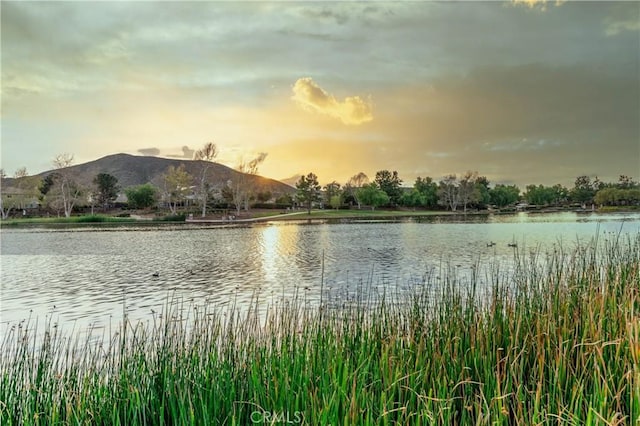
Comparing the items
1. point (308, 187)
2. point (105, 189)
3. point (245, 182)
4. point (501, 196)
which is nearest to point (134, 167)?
point (105, 189)

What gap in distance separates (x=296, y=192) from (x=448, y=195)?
3349 cm

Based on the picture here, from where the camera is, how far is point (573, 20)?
65.1 ft

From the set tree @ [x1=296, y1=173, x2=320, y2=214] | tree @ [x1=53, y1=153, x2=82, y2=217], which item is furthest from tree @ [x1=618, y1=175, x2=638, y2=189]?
tree @ [x1=53, y1=153, x2=82, y2=217]

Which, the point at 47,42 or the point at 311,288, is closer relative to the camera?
the point at 311,288

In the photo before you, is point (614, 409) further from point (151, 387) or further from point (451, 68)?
point (451, 68)

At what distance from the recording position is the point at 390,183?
96.9 meters

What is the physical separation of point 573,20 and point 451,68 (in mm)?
5873

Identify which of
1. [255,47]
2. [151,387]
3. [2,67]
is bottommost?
[151,387]

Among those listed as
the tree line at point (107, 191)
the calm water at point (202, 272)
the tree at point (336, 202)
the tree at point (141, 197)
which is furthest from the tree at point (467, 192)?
the calm water at point (202, 272)

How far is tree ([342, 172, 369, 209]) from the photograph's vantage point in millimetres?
86375

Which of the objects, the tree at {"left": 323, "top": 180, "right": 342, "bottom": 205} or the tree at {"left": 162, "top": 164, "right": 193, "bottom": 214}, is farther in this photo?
the tree at {"left": 323, "top": 180, "right": 342, "bottom": 205}

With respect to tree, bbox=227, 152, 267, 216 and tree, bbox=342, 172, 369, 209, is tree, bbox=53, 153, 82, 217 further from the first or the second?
tree, bbox=342, 172, 369, 209

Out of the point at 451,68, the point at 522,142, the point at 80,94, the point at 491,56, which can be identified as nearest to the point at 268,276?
the point at 451,68

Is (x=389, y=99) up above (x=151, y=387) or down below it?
above
